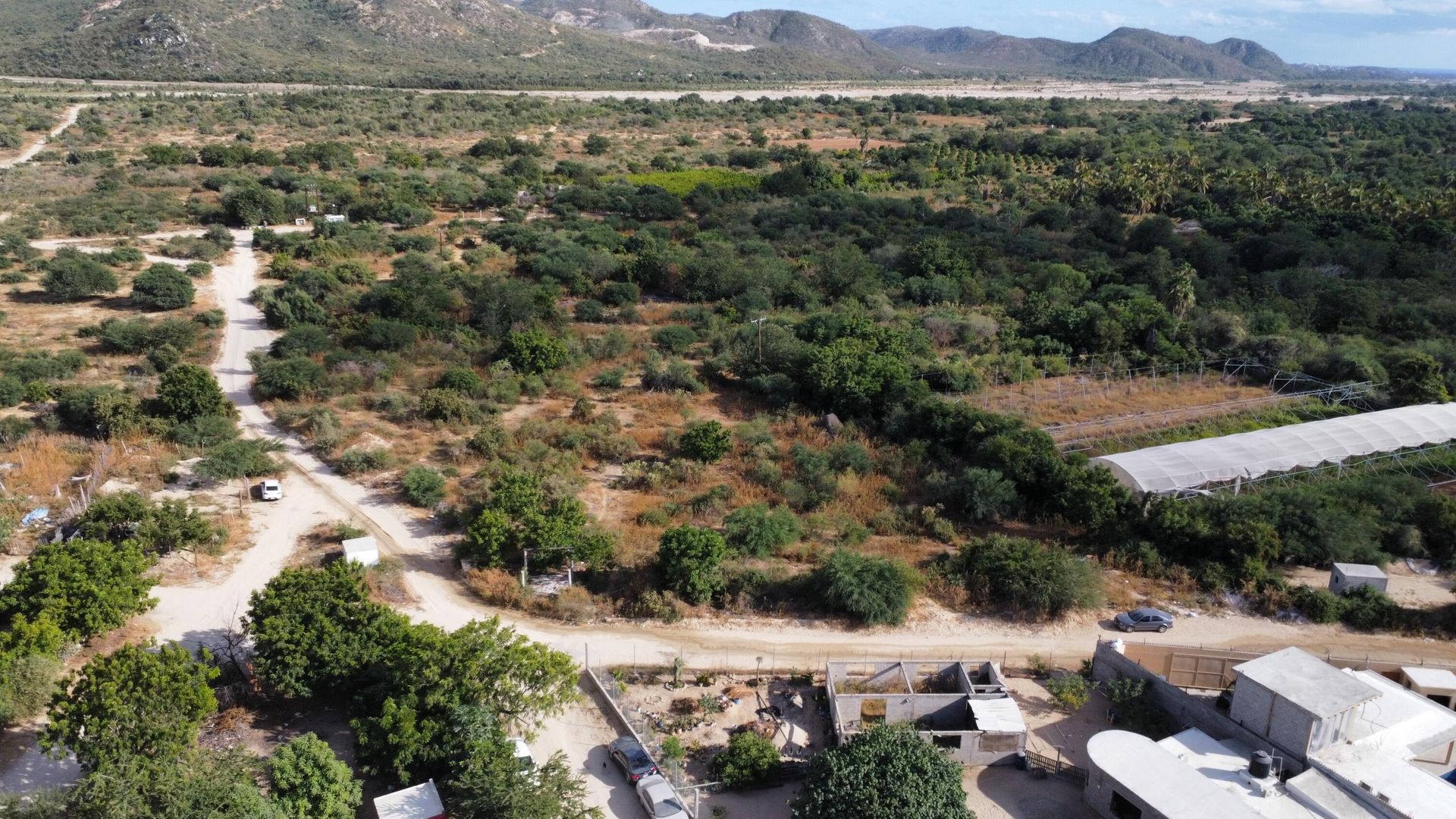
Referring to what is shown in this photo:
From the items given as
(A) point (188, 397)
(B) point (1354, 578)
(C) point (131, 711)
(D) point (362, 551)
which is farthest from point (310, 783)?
(B) point (1354, 578)

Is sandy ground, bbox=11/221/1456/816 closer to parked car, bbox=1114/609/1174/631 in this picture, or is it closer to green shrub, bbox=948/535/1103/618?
parked car, bbox=1114/609/1174/631

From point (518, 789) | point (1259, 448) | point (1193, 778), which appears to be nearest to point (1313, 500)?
point (1259, 448)

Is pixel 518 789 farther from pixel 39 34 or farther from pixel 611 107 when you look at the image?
pixel 39 34

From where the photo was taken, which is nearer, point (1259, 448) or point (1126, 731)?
point (1126, 731)

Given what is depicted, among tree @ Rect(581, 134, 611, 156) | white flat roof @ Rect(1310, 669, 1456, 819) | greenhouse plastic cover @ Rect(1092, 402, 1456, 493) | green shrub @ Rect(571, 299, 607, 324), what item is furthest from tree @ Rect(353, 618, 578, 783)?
tree @ Rect(581, 134, 611, 156)

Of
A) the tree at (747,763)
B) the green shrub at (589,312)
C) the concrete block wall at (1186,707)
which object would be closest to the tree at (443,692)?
the tree at (747,763)

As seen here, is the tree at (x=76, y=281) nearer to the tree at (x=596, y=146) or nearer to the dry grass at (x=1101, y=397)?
the dry grass at (x=1101, y=397)

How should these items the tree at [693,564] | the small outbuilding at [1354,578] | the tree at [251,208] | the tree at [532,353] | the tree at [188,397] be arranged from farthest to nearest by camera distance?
the tree at [251,208]
the tree at [532,353]
the tree at [188,397]
the small outbuilding at [1354,578]
the tree at [693,564]
